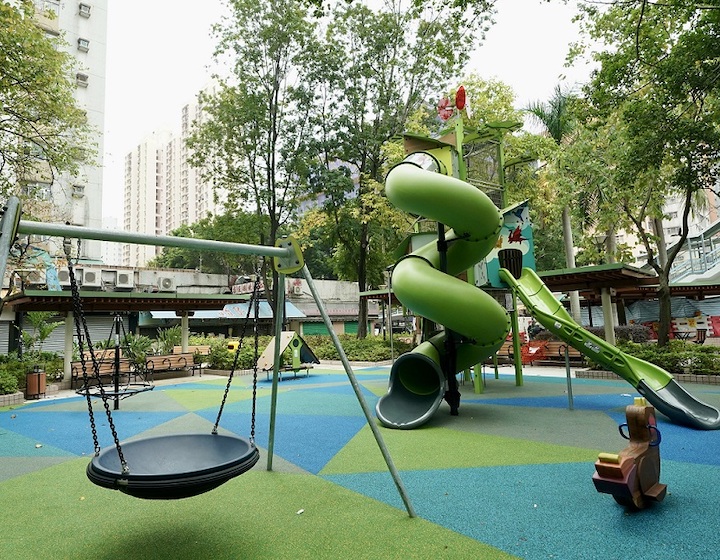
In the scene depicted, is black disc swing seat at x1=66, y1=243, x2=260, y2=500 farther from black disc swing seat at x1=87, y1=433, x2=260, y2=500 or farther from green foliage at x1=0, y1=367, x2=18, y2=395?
green foliage at x1=0, y1=367, x2=18, y2=395

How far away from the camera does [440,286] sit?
7.48 m

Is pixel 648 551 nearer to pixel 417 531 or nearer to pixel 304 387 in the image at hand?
pixel 417 531

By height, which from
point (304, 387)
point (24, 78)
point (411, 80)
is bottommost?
point (304, 387)

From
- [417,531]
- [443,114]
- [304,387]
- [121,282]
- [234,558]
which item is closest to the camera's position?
[234,558]

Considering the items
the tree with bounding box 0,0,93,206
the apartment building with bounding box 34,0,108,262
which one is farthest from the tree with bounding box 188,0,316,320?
the apartment building with bounding box 34,0,108,262

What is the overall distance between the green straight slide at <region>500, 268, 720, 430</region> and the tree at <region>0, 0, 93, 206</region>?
1406 centimetres

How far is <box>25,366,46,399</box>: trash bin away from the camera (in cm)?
1241

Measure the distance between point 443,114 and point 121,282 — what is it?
27.2 m

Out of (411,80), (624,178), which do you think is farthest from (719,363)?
(411,80)

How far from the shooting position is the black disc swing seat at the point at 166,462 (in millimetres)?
3012

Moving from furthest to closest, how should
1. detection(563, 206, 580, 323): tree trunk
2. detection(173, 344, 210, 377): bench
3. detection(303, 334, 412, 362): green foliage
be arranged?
detection(303, 334, 412, 362): green foliage < detection(563, 206, 580, 323): tree trunk < detection(173, 344, 210, 377): bench

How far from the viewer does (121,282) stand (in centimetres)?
3162

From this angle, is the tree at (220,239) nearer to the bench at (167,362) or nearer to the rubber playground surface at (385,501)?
the rubber playground surface at (385,501)

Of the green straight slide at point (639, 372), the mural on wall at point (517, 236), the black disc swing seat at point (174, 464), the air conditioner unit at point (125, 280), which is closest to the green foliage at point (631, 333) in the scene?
the mural on wall at point (517, 236)
